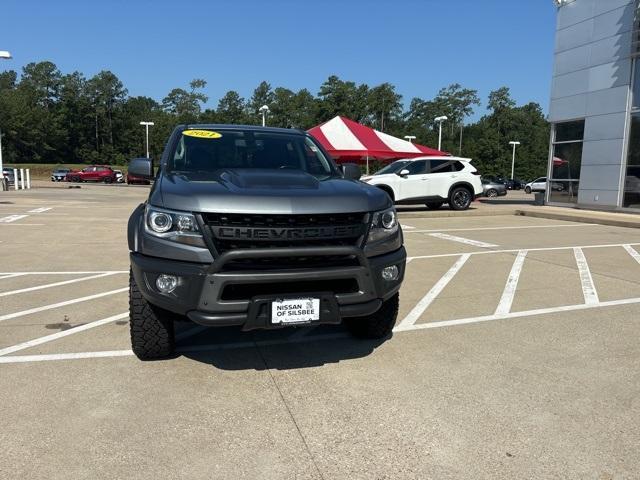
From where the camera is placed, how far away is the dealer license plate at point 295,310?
3.24m

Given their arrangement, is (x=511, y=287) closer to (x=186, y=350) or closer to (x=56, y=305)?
(x=186, y=350)

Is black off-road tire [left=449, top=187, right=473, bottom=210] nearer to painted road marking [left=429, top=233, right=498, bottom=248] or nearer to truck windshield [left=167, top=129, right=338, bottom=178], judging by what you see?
painted road marking [left=429, top=233, right=498, bottom=248]

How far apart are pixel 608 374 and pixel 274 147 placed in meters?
3.25

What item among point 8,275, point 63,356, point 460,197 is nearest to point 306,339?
point 63,356

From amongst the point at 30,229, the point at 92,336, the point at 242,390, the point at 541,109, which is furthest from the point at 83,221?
the point at 541,109

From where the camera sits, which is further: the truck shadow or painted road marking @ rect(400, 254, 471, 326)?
painted road marking @ rect(400, 254, 471, 326)

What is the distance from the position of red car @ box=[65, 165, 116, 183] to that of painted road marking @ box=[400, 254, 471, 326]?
45.6 m

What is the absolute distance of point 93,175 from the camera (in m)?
47.5

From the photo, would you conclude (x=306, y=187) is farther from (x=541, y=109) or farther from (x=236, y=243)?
(x=541, y=109)

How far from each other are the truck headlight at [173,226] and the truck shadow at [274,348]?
3.71 ft

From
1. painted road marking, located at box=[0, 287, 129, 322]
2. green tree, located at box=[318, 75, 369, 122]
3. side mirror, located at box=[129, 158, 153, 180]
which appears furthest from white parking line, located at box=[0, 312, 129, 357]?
green tree, located at box=[318, 75, 369, 122]

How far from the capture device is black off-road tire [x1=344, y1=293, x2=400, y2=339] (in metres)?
4.16

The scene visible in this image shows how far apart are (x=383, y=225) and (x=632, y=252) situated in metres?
7.61

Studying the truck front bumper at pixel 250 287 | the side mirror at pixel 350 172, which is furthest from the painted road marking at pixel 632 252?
the truck front bumper at pixel 250 287
